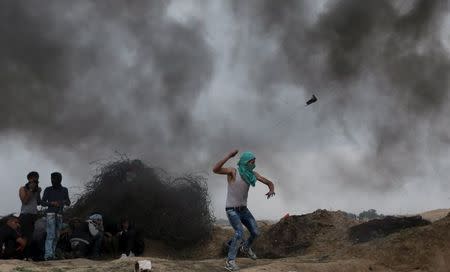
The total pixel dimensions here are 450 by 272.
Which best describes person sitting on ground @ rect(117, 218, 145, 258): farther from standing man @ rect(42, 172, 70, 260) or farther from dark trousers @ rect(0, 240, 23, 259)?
dark trousers @ rect(0, 240, 23, 259)

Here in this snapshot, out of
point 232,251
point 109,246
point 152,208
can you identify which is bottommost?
point 232,251

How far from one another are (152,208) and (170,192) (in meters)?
0.89

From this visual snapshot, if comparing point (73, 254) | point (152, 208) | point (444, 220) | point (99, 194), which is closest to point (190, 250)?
point (152, 208)

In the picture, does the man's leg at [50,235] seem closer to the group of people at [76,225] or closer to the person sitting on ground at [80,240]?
the group of people at [76,225]

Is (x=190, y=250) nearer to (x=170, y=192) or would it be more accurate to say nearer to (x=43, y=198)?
(x=170, y=192)

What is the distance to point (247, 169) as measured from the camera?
30.1 feet

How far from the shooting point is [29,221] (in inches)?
432

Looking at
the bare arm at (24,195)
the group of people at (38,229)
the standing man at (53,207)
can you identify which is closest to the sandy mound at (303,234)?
the group of people at (38,229)

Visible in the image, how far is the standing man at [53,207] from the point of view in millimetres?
10750

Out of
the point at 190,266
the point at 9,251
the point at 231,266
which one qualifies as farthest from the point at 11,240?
the point at 231,266

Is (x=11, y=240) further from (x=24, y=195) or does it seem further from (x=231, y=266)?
(x=231, y=266)

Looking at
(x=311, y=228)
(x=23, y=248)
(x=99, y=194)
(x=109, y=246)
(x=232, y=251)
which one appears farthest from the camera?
(x=99, y=194)

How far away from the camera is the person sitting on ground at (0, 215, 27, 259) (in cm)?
1041

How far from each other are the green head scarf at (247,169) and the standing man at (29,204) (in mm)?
4537
